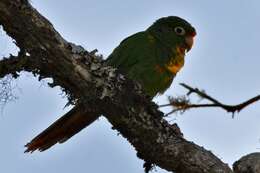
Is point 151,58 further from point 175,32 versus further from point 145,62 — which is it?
point 175,32

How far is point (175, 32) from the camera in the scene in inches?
263

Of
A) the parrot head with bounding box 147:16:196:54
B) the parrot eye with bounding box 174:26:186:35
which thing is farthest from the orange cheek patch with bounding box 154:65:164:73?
the parrot eye with bounding box 174:26:186:35

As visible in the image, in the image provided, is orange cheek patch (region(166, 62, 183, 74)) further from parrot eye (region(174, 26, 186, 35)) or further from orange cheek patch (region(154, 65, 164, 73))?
parrot eye (region(174, 26, 186, 35))

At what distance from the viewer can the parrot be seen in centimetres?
512

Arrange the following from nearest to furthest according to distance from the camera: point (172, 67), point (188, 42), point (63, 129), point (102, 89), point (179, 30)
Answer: point (102, 89) < point (63, 129) < point (172, 67) < point (188, 42) < point (179, 30)

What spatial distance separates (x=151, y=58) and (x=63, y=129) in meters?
1.42

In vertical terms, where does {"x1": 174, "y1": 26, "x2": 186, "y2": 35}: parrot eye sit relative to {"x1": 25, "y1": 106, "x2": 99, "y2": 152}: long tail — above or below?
above

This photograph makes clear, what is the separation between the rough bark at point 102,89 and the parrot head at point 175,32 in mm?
2550

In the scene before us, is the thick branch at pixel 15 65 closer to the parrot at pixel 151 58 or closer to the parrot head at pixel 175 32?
the parrot at pixel 151 58

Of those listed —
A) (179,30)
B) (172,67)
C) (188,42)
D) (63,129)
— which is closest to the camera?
(63,129)

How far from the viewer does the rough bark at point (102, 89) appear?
361cm

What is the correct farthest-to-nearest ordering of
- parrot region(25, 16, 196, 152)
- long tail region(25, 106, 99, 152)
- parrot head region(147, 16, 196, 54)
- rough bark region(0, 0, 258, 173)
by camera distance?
parrot head region(147, 16, 196, 54), parrot region(25, 16, 196, 152), long tail region(25, 106, 99, 152), rough bark region(0, 0, 258, 173)

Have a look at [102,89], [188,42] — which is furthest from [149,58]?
[102,89]

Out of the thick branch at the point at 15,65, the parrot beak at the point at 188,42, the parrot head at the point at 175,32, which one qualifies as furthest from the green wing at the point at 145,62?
the thick branch at the point at 15,65
